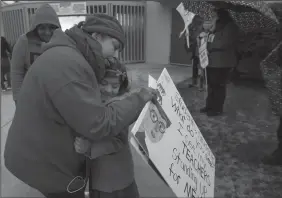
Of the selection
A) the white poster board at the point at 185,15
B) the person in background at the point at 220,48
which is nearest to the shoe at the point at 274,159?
the person in background at the point at 220,48

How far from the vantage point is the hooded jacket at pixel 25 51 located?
98.5 inches

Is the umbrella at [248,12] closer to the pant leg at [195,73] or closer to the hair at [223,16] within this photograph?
the hair at [223,16]

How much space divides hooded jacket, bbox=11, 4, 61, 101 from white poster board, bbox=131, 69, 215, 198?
61.9 inches

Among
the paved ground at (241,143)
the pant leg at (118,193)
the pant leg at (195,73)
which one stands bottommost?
the paved ground at (241,143)

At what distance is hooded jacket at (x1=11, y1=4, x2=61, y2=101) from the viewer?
2.50 metres

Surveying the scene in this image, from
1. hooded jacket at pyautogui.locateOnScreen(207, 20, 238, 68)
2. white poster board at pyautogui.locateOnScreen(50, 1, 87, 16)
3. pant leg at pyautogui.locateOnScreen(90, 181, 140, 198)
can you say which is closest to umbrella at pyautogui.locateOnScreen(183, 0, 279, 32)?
hooded jacket at pyautogui.locateOnScreen(207, 20, 238, 68)

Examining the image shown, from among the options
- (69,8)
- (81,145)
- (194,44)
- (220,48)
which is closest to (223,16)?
(220,48)

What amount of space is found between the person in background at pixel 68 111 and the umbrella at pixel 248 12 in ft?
4.40

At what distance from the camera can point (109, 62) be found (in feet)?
4.89

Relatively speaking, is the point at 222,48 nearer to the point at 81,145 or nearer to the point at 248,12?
the point at 248,12

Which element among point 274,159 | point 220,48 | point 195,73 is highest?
point 220,48

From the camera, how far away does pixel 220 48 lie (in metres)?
4.16

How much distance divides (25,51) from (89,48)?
1494 millimetres

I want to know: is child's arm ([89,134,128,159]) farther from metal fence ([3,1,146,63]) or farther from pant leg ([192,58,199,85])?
metal fence ([3,1,146,63])
